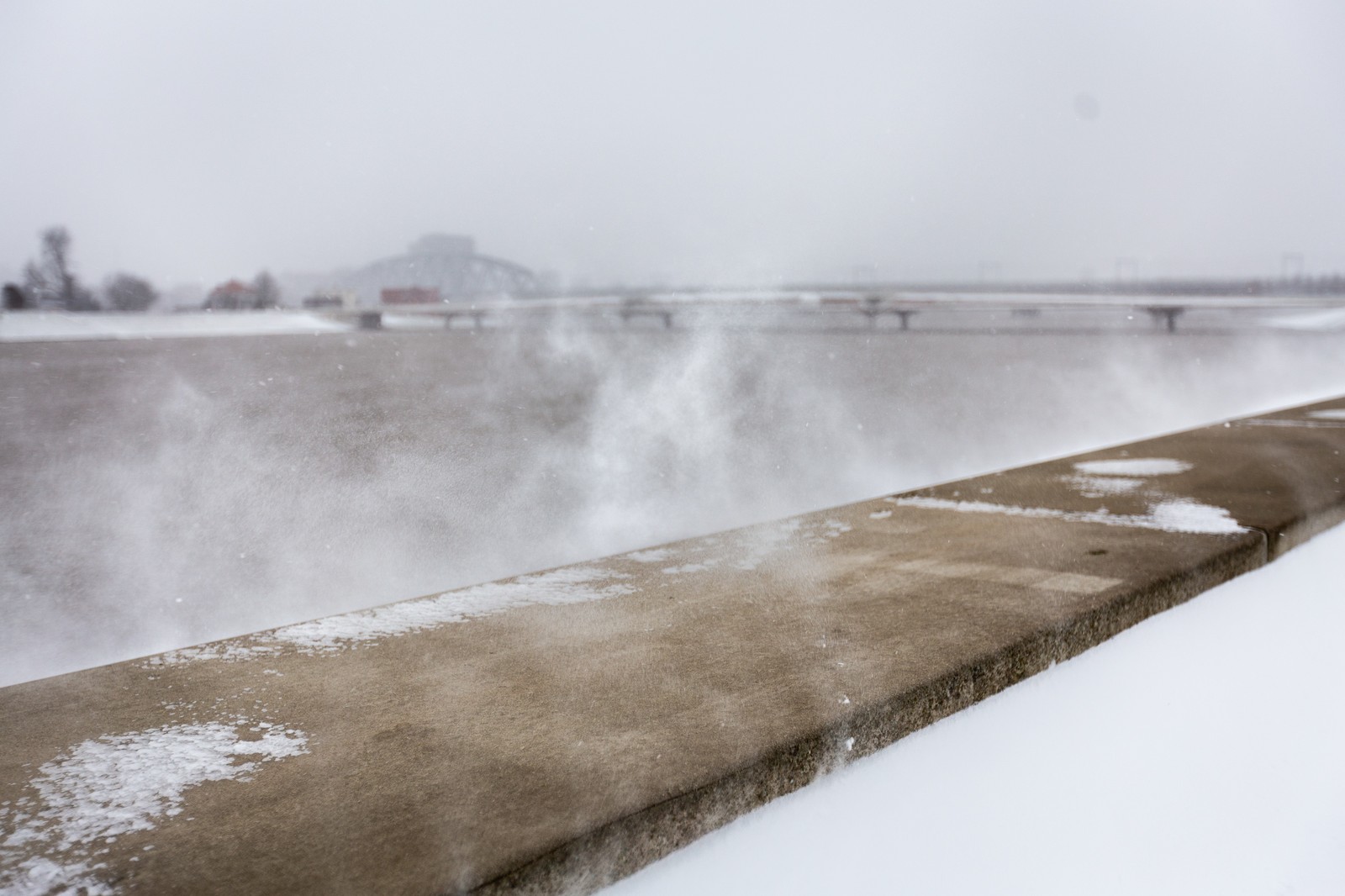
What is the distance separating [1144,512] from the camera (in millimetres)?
2740

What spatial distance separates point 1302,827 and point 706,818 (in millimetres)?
1217

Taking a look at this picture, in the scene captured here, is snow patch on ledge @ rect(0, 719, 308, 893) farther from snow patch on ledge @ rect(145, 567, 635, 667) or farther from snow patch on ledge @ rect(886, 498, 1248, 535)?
snow patch on ledge @ rect(886, 498, 1248, 535)

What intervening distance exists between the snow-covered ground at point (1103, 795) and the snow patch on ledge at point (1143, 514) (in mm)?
465

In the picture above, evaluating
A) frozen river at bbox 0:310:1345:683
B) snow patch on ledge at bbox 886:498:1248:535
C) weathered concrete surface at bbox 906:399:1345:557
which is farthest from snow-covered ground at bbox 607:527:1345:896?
frozen river at bbox 0:310:1345:683

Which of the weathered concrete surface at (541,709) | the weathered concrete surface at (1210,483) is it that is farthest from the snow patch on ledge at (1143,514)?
the weathered concrete surface at (541,709)

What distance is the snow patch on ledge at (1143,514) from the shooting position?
2.52 meters

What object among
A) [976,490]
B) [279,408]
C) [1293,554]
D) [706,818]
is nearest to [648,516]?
[976,490]

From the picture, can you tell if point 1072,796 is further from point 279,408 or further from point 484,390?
point 484,390

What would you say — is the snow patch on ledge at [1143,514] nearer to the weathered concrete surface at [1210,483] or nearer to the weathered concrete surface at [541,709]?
the weathered concrete surface at [1210,483]

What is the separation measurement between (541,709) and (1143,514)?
2130 millimetres

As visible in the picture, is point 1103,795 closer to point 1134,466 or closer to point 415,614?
point 415,614

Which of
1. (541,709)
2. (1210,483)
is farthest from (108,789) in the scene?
(1210,483)

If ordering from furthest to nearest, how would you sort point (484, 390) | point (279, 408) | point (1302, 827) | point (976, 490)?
1. point (484, 390)
2. point (279, 408)
3. point (976, 490)
4. point (1302, 827)

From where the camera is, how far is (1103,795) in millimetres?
1498
